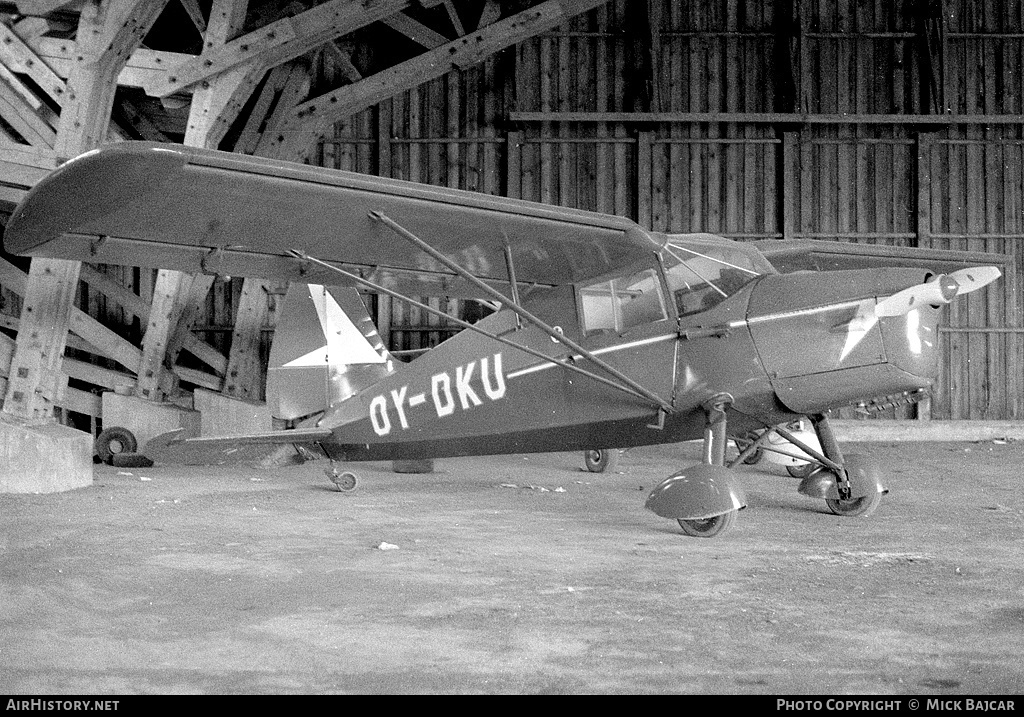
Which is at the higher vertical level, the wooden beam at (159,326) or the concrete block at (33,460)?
the wooden beam at (159,326)

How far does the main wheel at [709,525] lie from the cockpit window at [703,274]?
1374mm

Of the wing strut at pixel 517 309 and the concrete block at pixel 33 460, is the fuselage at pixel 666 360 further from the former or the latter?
the concrete block at pixel 33 460

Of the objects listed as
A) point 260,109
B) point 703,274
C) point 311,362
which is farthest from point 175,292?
point 703,274

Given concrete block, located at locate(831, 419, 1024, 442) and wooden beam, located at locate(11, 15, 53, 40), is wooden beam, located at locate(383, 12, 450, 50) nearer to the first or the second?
wooden beam, located at locate(11, 15, 53, 40)

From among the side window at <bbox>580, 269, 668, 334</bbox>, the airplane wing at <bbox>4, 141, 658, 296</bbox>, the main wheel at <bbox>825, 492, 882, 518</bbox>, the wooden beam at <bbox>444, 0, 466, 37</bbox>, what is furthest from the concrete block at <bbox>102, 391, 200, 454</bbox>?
the main wheel at <bbox>825, 492, 882, 518</bbox>

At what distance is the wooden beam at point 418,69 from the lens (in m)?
11.9

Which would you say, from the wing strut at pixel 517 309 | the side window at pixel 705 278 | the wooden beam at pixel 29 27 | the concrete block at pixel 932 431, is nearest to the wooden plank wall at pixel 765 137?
the concrete block at pixel 932 431

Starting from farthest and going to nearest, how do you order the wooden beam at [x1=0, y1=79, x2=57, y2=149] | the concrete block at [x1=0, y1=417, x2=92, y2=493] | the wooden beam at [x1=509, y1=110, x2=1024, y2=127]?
the wooden beam at [x1=509, y1=110, x2=1024, y2=127] < the wooden beam at [x1=0, y1=79, x2=57, y2=149] < the concrete block at [x1=0, y1=417, x2=92, y2=493]

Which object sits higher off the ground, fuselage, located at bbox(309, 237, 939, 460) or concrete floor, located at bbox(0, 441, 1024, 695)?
fuselage, located at bbox(309, 237, 939, 460)

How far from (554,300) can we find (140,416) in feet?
19.2

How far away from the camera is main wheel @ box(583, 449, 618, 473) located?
10539mm

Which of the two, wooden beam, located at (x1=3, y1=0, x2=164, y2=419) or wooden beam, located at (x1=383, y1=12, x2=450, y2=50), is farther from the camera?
wooden beam, located at (x1=383, y1=12, x2=450, y2=50)

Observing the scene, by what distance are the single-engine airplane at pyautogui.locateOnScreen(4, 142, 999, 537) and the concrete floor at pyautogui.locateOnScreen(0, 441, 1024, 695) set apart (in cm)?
61

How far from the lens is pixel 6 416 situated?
8.89 m
